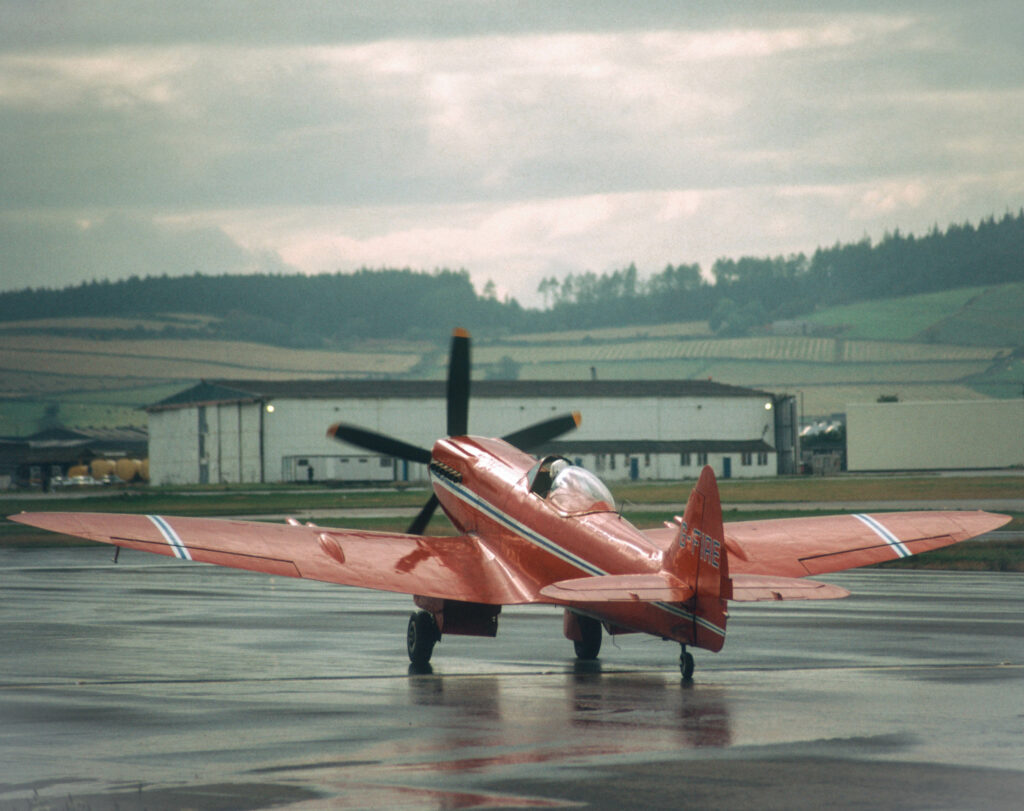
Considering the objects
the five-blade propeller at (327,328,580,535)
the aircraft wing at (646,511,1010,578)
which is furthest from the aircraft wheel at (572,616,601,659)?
the five-blade propeller at (327,328,580,535)

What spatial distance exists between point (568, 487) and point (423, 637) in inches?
101

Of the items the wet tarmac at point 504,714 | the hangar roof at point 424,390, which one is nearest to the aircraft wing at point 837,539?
the wet tarmac at point 504,714

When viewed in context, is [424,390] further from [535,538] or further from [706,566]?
[706,566]

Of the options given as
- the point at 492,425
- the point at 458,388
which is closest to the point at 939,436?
the point at 492,425

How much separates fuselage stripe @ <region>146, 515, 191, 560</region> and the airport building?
78.0 metres

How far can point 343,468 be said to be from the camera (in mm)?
96125

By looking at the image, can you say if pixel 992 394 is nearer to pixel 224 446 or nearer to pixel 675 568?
pixel 224 446

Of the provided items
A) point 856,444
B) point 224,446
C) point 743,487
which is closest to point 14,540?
point 743,487

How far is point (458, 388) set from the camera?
871 inches

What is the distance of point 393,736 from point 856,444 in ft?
335

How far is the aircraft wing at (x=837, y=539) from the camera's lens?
55.2 ft

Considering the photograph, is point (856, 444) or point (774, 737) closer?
point (774, 737)

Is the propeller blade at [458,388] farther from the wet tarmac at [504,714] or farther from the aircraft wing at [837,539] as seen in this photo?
the aircraft wing at [837,539]

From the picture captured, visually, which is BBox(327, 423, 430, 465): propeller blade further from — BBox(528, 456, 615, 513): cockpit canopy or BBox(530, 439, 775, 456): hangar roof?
BBox(530, 439, 775, 456): hangar roof
